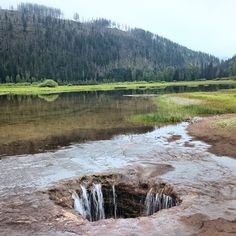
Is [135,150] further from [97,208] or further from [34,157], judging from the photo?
[97,208]

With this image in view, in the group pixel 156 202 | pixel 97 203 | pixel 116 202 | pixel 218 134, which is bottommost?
pixel 116 202

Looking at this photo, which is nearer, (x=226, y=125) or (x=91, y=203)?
(x=91, y=203)

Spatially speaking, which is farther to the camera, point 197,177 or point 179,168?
point 179,168

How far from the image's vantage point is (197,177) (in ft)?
90.3

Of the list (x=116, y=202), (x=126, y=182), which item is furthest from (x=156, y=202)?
(x=126, y=182)

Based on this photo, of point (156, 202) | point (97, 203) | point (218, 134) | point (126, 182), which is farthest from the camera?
point (218, 134)

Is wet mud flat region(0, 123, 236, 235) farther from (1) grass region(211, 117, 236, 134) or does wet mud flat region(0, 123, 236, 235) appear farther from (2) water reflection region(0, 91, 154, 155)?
(1) grass region(211, 117, 236, 134)

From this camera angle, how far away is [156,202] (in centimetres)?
2366

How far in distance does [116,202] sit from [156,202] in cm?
279

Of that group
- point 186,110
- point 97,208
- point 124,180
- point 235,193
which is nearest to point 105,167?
point 124,180

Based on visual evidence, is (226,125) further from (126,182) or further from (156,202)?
(156,202)

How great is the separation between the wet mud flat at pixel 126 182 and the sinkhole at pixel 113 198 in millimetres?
191

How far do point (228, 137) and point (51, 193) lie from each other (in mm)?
21744

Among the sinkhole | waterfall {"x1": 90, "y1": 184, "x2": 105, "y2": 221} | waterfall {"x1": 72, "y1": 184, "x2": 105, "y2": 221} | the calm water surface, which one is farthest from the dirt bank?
waterfall {"x1": 72, "y1": 184, "x2": 105, "y2": 221}
